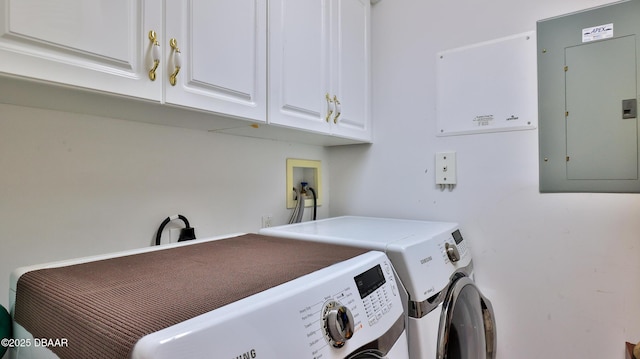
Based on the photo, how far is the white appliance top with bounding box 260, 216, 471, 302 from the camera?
913 millimetres

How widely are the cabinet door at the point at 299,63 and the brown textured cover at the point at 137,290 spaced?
1.83 feet

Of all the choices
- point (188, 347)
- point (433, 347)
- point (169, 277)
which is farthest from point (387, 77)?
point (188, 347)

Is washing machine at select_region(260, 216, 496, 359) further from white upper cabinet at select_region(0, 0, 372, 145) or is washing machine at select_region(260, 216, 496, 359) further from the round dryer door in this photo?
white upper cabinet at select_region(0, 0, 372, 145)

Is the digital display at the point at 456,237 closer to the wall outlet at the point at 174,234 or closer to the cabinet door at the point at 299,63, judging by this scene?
the cabinet door at the point at 299,63

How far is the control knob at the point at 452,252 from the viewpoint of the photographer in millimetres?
1155

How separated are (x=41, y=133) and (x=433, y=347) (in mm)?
1278

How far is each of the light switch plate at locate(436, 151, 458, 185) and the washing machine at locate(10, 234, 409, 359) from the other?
2.67 ft

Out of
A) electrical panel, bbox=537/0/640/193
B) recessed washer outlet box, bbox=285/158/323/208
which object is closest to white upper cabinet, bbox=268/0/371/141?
recessed washer outlet box, bbox=285/158/323/208

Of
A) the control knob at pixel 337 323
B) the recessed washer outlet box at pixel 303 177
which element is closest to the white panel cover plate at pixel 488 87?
the recessed washer outlet box at pixel 303 177

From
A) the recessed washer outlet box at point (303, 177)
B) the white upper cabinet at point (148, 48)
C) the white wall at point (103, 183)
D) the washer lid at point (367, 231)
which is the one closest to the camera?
the white upper cabinet at point (148, 48)

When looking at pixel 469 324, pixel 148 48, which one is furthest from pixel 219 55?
pixel 469 324

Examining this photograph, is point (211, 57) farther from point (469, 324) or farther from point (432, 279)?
point (469, 324)

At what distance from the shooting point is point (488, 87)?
144 centimetres

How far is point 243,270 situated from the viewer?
2.36 ft
